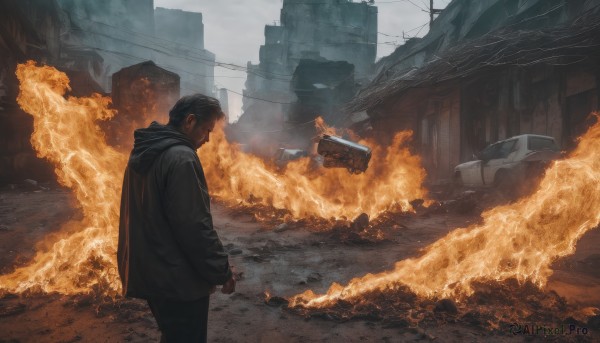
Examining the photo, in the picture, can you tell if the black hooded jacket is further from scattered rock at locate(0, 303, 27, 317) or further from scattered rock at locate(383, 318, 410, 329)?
scattered rock at locate(0, 303, 27, 317)

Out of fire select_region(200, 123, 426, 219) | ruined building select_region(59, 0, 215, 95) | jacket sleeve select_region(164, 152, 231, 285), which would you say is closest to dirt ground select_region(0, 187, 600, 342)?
jacket sleeve select_region(164, 152, 231, 285)

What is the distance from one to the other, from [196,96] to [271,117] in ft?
172

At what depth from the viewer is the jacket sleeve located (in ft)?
7.08

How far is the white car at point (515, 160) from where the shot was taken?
11945 millimetres

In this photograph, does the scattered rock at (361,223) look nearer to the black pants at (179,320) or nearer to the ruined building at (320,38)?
the black pants at (179,320)

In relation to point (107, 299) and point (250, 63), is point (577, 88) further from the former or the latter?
point (250, 63)

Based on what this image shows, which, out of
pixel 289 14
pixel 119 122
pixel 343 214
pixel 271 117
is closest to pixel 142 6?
pixel 289 14

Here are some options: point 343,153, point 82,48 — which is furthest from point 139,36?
point 343,153

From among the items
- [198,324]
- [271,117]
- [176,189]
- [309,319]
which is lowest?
[309,319]

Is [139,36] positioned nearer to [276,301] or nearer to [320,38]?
[320,38]

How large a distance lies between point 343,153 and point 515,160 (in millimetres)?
5981

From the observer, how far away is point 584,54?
12539 millimetres

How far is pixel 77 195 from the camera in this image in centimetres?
655

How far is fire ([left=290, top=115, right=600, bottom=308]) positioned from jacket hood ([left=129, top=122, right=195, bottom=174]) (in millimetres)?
3158
